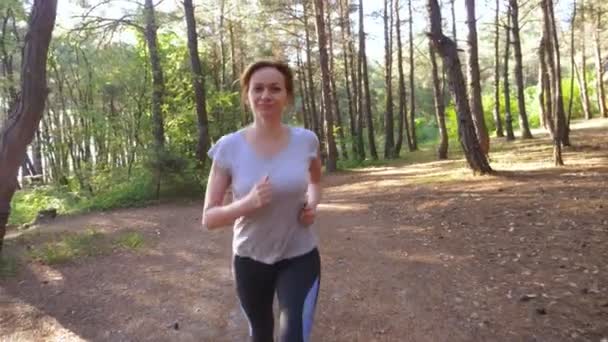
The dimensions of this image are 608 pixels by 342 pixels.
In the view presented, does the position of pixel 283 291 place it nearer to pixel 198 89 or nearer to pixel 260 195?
pixel 260 195

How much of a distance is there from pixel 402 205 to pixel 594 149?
7.36 metres

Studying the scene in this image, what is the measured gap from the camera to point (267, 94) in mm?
2318

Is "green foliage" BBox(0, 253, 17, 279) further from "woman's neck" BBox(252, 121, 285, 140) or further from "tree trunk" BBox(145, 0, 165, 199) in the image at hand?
"tree trunk" BBox(145, 0, 165, 199)

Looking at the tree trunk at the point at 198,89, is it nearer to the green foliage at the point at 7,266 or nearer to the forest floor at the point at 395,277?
the forest floor at the point at 395,277

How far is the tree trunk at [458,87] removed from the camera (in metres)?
10.5

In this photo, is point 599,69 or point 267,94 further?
point 599,69

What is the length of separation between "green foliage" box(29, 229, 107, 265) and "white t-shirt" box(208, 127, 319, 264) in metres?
5.34

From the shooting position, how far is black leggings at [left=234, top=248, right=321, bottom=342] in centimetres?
226

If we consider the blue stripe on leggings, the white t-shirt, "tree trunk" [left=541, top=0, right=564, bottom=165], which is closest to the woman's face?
the white t-shirt

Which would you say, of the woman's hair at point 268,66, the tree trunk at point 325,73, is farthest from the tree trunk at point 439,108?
the woman's hair at point 268,66

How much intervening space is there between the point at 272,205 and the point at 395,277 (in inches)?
134

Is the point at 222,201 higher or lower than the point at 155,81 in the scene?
lower

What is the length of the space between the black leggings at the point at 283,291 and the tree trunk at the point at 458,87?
350 inches

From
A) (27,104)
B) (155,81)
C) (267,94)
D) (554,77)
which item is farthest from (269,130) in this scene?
(155,81)
